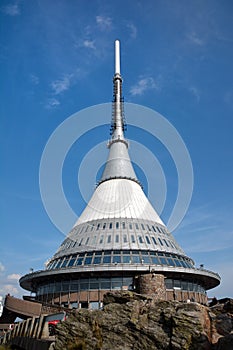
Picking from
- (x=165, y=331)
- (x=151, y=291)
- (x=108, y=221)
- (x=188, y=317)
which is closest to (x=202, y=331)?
(x=188, y=317)

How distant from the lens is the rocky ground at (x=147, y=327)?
14688mm

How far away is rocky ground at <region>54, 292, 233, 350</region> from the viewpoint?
14.7m

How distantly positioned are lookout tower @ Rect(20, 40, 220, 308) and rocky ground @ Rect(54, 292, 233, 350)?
17.1m

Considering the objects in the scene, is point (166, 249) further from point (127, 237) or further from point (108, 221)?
point (108, 221)

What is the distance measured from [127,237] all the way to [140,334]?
31.2 metres

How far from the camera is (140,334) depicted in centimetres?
1577

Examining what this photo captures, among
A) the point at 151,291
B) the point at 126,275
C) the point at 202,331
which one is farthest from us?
the point at 126,275

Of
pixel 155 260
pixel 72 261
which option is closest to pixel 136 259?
pixel 155 260

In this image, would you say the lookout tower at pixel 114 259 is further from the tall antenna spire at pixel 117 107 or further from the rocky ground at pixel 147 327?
the tall antenna spire at pixel 117 107

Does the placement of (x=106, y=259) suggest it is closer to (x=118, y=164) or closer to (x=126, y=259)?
(x=126, y=259)

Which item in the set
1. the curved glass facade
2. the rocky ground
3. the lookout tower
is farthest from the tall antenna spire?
the rocky ground

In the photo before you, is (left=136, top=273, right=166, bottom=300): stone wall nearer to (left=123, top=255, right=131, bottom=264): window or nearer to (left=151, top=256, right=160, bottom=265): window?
(left=123, top=255, right=131, bottom=264): window

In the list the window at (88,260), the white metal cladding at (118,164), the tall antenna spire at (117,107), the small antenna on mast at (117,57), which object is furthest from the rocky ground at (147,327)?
the small antenna on mast at (117,57)

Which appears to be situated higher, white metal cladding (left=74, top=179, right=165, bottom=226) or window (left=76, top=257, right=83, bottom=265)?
white metal cladding (left=74, top=179, right=165, bottom=226)
